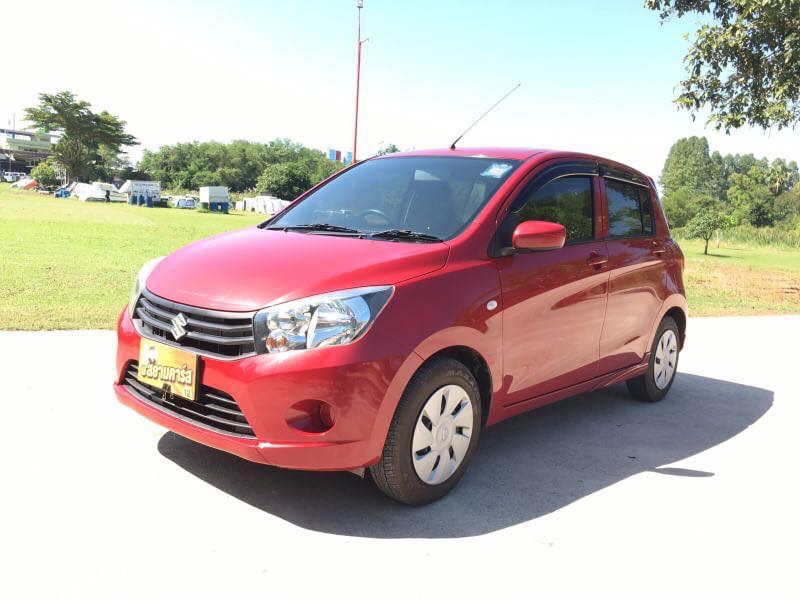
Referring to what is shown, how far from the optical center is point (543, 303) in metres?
3.99

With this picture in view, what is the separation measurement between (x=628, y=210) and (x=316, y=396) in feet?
10.1

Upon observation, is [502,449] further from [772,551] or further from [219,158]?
[219,158]

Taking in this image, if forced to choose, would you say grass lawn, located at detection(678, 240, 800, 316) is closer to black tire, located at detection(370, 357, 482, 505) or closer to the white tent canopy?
black tire, located at detection(370, 357, 482, 505)

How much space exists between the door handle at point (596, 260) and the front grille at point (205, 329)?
7.52 ft

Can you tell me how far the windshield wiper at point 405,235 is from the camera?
368 cm

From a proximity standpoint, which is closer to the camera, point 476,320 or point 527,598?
point 527,598

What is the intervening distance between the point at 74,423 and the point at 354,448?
7.13 feet

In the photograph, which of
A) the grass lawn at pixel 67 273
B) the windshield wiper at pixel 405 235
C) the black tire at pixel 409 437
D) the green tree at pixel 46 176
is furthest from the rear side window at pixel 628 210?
the green tree at pixel 46 176

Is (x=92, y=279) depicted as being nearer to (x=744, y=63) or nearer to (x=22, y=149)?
(x=744, y=63)

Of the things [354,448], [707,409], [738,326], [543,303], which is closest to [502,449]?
[543,303]

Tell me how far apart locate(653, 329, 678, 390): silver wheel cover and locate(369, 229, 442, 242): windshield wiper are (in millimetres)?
2605

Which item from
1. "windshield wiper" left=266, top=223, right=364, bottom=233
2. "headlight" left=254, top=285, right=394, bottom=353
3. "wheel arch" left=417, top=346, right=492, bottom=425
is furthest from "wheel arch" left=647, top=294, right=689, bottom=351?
"headlight" left=254, top=285, right=394, bottom=353

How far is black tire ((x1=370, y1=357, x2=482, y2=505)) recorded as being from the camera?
3211 millimetres

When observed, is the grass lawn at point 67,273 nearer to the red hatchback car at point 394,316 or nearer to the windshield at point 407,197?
the windshield at point 407,197
